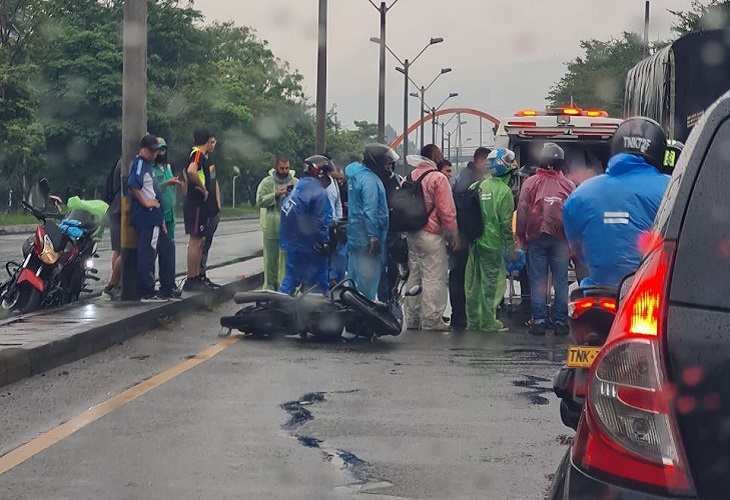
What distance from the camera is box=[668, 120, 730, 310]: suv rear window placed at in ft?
8.99

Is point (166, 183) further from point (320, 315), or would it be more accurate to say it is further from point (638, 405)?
point (638, 405)

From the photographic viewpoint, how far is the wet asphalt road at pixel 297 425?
5.80 m

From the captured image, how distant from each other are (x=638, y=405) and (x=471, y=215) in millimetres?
9898

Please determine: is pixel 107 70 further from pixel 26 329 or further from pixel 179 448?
pixel 179 448

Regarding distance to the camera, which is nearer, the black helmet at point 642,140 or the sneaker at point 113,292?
the black helmet at point 642,140

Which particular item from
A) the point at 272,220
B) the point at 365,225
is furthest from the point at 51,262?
the point at 272,220

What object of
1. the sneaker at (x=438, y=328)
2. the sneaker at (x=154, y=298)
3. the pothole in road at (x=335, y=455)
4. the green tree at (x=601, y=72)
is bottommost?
the sneaker at (x=438, y=328)

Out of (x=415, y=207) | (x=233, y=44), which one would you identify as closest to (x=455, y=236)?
(x=415, y=207)

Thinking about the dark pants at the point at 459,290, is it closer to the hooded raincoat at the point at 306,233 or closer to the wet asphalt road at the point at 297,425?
the hooded raincoat at the point at 306,233

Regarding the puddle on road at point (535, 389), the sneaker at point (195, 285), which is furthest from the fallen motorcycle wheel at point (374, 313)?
the sneaker at point (195, 285)

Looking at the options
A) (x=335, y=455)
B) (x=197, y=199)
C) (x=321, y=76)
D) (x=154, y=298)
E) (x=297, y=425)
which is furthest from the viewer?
(x=321, y=76)

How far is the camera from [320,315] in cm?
1117

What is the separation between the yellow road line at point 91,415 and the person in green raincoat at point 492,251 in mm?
3026

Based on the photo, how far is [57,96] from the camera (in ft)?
209
